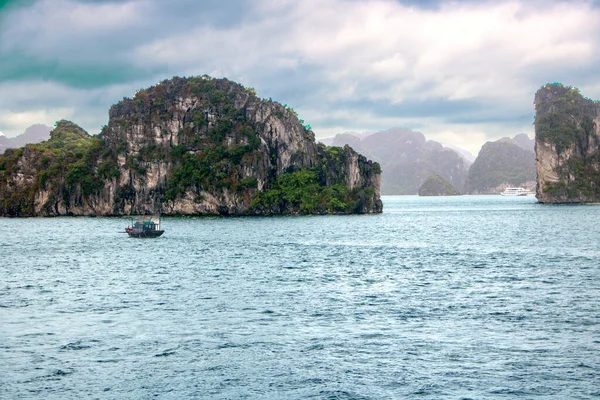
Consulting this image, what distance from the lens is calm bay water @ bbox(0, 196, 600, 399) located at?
77.7 ft

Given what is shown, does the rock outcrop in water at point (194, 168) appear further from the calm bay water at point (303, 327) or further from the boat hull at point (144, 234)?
the calm bay water at point (303, 327)

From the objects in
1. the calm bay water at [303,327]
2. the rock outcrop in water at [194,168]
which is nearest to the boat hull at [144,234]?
the calm bay water at [303,327]

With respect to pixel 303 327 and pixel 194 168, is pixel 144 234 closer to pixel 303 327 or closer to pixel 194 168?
pixel 303 327

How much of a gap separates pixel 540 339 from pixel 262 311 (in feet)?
52.9

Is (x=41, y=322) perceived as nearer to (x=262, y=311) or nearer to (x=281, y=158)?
(x=262, y=311)

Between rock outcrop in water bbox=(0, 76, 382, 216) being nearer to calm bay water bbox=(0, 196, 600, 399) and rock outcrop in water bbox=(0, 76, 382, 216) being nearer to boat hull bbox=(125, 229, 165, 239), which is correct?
boat hull bbox=(125, 229, 165, 239)

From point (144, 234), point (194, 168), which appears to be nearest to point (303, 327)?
point (144, 234)

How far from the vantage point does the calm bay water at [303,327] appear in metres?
23.7

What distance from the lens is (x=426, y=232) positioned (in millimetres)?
105562

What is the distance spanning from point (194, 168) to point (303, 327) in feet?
487

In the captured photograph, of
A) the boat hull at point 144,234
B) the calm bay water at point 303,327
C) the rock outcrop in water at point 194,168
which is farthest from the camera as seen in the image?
the rock outcrop in water at point 194,168

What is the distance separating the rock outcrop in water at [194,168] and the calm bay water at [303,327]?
107487mm

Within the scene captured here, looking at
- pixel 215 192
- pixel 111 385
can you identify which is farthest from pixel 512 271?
pixel 215 192

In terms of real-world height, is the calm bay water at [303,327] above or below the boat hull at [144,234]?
below
